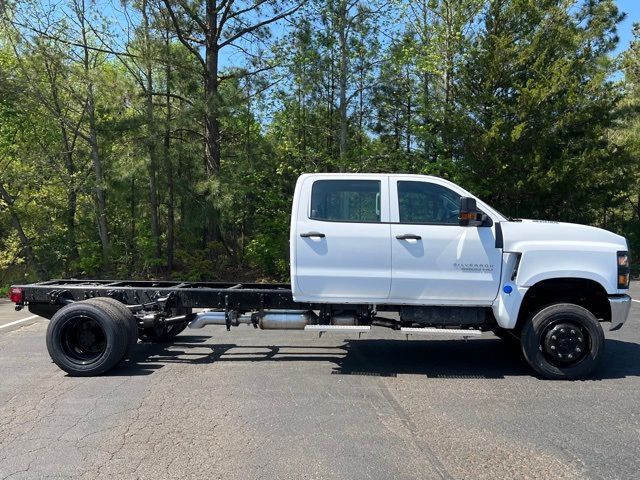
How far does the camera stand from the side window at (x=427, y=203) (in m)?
6.47

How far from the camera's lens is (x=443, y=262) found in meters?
6.35

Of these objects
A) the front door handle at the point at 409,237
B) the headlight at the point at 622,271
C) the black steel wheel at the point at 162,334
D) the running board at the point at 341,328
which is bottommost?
the black steel wheel at the point at 162,334

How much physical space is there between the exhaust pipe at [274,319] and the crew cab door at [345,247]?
1.25 feet

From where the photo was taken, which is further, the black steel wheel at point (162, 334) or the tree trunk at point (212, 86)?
the tree trunk at point (212, 86)

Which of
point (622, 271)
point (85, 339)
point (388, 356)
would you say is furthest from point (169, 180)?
point (622, 271)

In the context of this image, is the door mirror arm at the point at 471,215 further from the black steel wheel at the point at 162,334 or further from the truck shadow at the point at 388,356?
the black steel wheel at the point at 162,334

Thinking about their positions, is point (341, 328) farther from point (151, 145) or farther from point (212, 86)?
point (212, 86)

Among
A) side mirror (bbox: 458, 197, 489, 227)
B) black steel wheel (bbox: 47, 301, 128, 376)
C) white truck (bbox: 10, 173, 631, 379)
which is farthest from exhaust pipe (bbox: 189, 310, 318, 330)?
side mirror (bbox: 458, 197, 489, 227)

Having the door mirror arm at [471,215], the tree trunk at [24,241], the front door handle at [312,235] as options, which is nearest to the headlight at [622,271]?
A: the door mirror arm at [471,215]

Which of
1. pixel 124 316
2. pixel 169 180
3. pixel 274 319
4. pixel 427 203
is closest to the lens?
pixel 427 203

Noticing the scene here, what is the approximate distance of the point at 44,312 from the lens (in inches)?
294

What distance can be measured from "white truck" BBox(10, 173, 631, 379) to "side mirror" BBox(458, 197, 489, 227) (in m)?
0.02

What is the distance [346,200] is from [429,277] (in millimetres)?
1310

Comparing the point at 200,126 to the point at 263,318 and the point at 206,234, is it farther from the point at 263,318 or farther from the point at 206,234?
the point at 263,318
